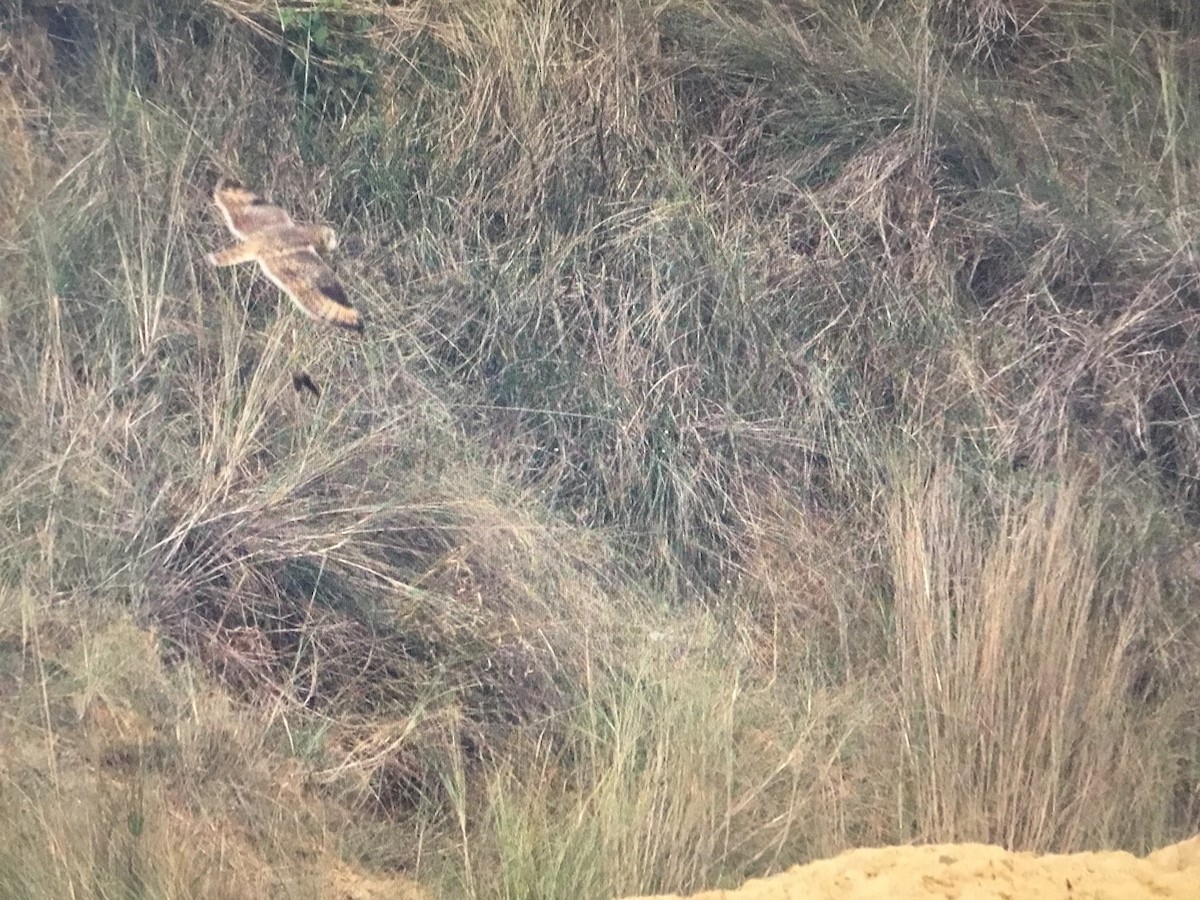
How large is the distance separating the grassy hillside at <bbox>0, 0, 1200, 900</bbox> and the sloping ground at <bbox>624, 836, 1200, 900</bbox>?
13 centimetres

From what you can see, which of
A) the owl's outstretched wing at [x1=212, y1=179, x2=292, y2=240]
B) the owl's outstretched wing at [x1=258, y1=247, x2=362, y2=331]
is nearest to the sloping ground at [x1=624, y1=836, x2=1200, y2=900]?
the owl's outstretched wing at [x1=258, y1=247, x2=362, y2=331]

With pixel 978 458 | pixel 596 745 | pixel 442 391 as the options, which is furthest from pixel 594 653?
pixel 978 458

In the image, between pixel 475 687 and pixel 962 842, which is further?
pixel 475 687

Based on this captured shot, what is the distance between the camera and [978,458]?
324 cm

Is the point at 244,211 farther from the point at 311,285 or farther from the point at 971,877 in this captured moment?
the point at 971,877

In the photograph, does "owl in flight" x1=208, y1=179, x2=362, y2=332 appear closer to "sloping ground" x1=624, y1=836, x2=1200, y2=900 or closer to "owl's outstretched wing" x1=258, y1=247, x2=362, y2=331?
"owl's outstretched wing" x1=258, y1=247, x2=362, y2=331

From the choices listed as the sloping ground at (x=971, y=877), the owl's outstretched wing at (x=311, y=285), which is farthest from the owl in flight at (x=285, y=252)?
the sloping ground at (x=971, y=877)

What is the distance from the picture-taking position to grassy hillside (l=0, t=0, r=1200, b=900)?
278 centimetres

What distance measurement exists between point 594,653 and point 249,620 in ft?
3.17

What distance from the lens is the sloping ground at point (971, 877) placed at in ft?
7.89

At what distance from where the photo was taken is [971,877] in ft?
8.00

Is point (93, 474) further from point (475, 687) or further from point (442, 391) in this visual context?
point (475, 687)

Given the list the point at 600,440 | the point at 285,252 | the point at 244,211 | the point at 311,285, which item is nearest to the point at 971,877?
the point at 600,440

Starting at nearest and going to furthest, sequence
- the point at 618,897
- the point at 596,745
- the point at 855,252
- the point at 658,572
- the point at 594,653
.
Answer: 1. the point at 618,897
2. the point at 596,745
3. the point at 594,653
4. the point at 658,572
5. the point at 855,252
